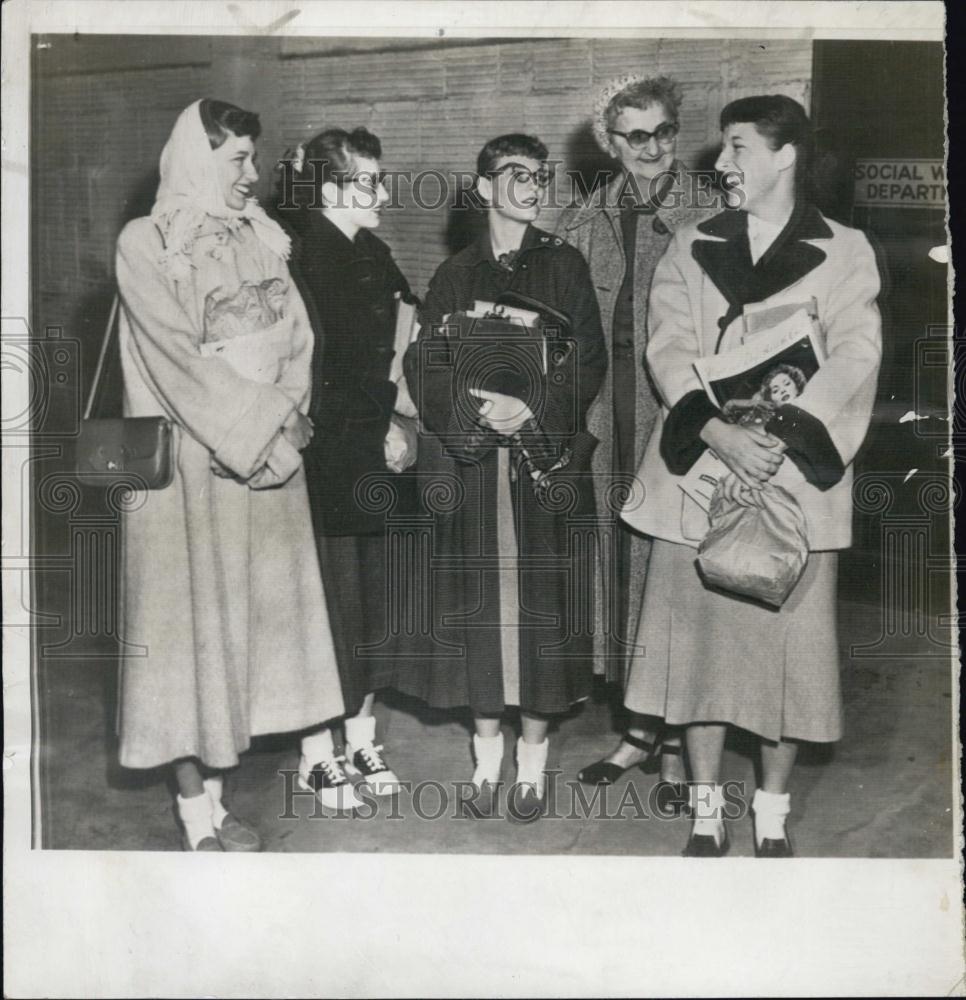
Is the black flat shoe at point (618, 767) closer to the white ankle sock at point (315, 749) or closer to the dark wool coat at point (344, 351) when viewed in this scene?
the white ankle sock at point (315, 749)

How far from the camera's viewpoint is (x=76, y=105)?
7.33 feet

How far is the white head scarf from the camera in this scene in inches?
85.7

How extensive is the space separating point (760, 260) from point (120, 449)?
1.39 meters

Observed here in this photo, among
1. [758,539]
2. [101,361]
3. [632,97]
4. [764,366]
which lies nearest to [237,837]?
[101,361]

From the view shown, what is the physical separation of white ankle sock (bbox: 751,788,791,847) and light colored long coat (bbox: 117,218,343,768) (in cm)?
95

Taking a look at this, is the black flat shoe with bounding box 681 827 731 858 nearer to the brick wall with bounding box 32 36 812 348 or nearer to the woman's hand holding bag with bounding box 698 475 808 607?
the woman's hand holding bag with bounding box 698 475 808 607

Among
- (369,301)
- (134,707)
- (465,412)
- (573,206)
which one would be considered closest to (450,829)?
(134,707)

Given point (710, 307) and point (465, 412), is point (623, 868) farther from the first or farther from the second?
point (710, 307)

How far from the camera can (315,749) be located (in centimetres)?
226

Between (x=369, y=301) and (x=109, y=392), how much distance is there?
58 cm

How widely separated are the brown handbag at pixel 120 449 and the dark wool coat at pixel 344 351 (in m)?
0.30

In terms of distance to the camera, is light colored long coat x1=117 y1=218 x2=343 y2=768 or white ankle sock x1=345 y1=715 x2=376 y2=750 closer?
light colored long coat x1=117 y1=218 x2=343 y2=768

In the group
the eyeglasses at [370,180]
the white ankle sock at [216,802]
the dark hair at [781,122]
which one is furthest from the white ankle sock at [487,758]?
the dark hair at [781,122]

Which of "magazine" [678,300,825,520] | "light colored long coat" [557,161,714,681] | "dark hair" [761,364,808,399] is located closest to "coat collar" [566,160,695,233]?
"light colored long coat" [557,161,714,681]
